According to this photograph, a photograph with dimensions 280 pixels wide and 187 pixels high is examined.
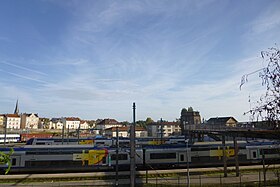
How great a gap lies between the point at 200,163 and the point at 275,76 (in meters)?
31.4

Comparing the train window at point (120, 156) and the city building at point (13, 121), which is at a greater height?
the city building at point (13, 121)

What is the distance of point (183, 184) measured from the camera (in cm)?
2470

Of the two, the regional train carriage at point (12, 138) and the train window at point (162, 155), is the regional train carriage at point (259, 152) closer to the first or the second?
the train window at point (162, 155)

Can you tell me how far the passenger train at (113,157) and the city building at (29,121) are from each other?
4802 inches

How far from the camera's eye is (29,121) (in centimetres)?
14650

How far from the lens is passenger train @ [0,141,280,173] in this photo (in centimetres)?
3088

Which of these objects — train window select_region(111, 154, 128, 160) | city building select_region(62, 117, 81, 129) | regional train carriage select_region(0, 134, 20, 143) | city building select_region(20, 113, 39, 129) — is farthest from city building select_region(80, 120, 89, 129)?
train window select_region(111, 154, 128, 160)

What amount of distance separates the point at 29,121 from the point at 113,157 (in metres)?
133

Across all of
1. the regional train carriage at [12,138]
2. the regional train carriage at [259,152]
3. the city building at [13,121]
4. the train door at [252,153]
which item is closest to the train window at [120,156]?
the regional train carriage at [259,152]

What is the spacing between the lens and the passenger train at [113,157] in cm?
3088

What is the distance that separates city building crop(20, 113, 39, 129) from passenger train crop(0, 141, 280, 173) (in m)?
122

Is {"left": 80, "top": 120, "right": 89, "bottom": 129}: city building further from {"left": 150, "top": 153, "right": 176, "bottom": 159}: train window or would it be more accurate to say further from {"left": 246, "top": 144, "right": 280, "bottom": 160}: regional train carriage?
{"left": 246, "top": 144, "right": 280, "bottom": 160}: regional train carriage

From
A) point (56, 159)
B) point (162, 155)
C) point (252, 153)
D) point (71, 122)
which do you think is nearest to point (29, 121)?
point (71, 122)

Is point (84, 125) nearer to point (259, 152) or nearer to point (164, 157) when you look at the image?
point (164, 157)
